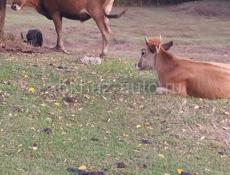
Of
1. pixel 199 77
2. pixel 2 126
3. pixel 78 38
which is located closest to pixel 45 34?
pixel 78 38

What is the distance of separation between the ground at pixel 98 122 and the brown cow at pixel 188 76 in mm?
244

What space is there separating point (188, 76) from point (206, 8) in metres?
20.1

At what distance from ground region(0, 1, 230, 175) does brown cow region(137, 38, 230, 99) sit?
0.24 metres

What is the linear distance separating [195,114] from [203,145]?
0.83 m

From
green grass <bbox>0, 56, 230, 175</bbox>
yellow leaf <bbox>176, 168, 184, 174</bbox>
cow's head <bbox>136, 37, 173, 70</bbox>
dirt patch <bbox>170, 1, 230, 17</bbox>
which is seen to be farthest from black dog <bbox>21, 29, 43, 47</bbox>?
dirt patch <bbox>170, 1, 230, 17</bbox>

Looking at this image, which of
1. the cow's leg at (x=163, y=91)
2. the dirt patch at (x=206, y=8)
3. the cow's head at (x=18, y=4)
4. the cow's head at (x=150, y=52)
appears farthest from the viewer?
the dirt patch at (x=206, y=8)

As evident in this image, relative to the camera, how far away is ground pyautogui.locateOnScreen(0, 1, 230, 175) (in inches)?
261

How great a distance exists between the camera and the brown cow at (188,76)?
8.93 m

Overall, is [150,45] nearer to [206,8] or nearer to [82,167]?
[82,167]

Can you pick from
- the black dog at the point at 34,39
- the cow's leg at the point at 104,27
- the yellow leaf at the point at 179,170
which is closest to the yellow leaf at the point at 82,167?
the yellow leaf at the point at 179,170

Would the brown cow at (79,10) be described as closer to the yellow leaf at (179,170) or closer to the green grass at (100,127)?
the green grass at (100,127)

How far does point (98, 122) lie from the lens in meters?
7.67

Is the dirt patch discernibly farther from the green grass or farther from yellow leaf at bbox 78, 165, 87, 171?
yellow leaf at bbox 78, 165, 87, 171

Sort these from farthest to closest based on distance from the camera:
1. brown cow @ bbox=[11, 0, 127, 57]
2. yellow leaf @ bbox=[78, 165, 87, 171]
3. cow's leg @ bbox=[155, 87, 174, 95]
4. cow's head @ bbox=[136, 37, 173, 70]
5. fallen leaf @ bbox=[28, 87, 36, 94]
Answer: brown cow @ bbox=[11, 0, 127, 57], cow's head @ bbox=[136, 37, 173, 70], cow's leg @ bbox=[155, 87, 174, 95], fallen leaf @ bbox=[28, 87, 36, 94], yellow leaf @ bbox=[78, 165, 87, 171]
